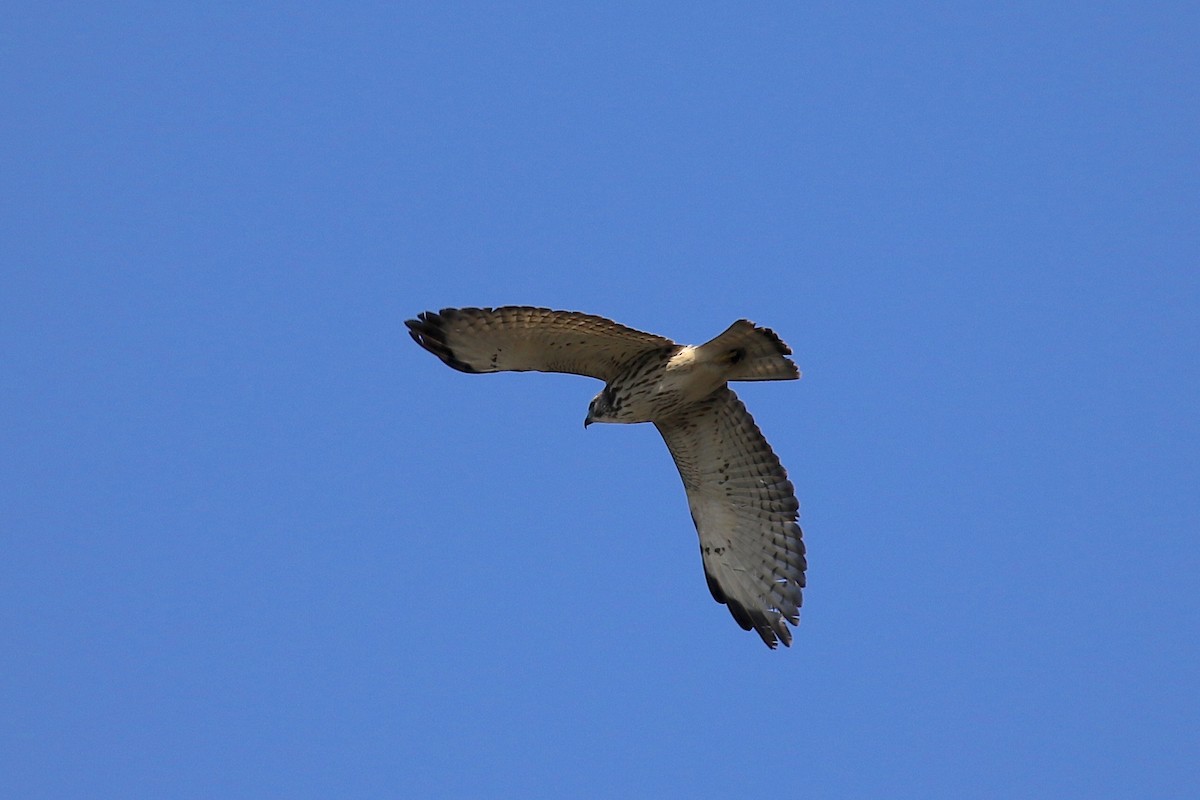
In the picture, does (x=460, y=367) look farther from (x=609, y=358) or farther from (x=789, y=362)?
(x=789, y=362)

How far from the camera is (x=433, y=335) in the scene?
10273mm

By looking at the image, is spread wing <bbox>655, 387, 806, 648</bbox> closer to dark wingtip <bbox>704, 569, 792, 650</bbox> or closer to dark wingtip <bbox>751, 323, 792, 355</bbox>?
dark wingtip <bbox>704, 569, 792, 650</bbox>

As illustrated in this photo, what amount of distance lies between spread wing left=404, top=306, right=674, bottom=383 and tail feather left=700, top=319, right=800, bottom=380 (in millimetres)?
415

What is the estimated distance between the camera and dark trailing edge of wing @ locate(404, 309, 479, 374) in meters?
10.2

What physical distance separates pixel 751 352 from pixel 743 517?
6.21 feet

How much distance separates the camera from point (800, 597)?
451 inches

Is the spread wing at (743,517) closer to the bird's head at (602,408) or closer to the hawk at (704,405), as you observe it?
the hawk at (704,405)

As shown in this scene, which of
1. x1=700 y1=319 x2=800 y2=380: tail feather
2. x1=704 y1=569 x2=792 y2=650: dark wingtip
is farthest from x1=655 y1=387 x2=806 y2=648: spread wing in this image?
x1=700 y1=319 x2=800 y2=380: tail feather

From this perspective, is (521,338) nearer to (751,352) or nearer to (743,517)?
(751,352)

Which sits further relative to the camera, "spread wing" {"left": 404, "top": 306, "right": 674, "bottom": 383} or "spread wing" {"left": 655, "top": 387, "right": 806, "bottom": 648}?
"spread wing" {"left": 655, "top": 387, "right": 806, "bottom": 648}

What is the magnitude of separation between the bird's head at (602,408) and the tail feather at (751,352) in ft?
2.71

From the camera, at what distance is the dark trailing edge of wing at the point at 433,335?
10227 millimetres

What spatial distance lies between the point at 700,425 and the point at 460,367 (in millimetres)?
1947

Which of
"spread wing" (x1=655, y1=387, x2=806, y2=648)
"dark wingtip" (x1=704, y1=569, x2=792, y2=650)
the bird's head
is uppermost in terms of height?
the bird's head
